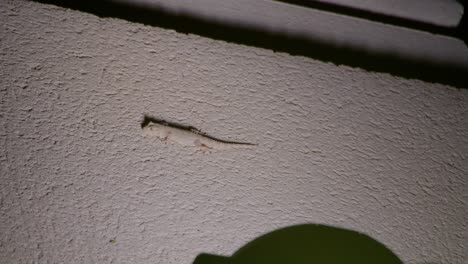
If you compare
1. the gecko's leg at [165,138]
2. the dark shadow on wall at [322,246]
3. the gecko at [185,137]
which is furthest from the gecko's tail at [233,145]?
the dark shadow on wall at [322,246]

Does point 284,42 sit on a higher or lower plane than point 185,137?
higher

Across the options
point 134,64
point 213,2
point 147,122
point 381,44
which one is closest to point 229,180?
point 147,122

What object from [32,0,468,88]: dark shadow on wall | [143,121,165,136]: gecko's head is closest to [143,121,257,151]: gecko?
[143,121,165,136]: gecko's head

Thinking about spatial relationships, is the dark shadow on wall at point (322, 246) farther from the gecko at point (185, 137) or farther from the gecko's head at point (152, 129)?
the gecko's head at point (152, 129)

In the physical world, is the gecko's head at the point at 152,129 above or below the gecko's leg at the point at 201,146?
above

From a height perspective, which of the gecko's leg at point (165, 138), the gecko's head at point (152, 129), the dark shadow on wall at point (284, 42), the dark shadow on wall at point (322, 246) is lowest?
the dark shadow on wall at point (322, 246)

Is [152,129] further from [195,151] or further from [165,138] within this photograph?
[195,151]

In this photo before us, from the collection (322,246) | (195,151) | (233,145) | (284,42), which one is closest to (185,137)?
(195,151)

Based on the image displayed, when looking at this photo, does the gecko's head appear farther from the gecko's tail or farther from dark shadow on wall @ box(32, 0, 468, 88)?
dark shadow on wall @ box(32, 0, 468, 88)
